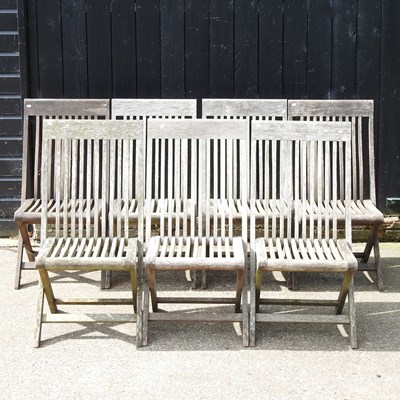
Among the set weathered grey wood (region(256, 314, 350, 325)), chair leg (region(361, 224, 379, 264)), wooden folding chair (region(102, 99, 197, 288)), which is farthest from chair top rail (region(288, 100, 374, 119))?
weathered grey wood (region(256, 314, 350, 325))

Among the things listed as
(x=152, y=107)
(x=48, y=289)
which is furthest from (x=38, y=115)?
(x=48, y=289)

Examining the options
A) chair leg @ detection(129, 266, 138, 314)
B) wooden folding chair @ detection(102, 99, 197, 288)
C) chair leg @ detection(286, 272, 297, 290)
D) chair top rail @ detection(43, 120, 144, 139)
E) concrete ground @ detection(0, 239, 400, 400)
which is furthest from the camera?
wooden folding chair @ detection(102, 99, 197, 288)

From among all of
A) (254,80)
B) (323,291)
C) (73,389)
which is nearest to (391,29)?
(254,80)

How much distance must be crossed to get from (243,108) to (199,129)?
1215mm

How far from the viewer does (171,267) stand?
15.7 ft

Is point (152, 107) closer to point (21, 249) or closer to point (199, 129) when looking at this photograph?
point (199, 129)

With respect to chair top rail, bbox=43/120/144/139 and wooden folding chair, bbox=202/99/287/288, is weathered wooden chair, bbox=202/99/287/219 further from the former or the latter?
chair top rail, bbox=43/120/144/139

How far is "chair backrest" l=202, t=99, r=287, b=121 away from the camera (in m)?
6.36

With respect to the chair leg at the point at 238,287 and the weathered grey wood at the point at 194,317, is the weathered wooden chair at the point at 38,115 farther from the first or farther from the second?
the chair leg at the point at 238,287

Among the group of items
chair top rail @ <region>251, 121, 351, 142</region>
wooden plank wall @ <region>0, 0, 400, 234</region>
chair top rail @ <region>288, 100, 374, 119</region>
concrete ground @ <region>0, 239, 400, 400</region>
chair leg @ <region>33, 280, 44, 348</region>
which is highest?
wooden plank wall @ <region>0, 0, 400, 234</region>

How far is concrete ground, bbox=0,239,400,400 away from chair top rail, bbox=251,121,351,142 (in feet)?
3.72

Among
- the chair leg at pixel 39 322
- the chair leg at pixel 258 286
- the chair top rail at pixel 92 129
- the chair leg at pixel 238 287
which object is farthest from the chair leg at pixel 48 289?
the chair leg at pixel 258 286

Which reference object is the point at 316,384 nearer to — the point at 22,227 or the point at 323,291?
the point at 323,291

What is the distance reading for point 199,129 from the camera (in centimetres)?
524
